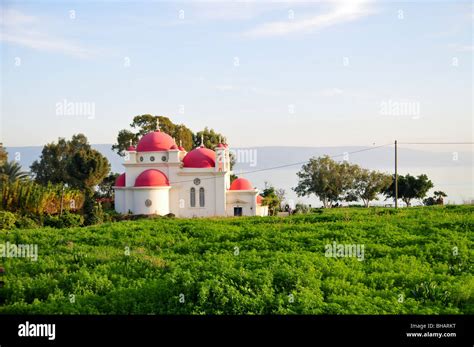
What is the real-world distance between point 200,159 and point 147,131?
26.9 ft

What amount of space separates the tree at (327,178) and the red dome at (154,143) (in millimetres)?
8088

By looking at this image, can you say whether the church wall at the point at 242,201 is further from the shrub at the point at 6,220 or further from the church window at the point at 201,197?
the shrub at the point at 6,220

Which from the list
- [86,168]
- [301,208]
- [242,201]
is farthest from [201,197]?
[86,168]

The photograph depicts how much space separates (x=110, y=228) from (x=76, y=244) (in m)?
2.33

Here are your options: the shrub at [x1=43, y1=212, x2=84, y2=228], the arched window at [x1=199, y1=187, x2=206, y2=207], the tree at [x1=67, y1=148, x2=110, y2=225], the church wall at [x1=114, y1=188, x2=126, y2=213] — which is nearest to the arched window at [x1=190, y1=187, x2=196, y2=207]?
the arched window at [x1=199, y1=187, x2=206, y2=207]

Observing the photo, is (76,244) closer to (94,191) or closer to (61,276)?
(61,276)

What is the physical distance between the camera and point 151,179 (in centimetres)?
2766

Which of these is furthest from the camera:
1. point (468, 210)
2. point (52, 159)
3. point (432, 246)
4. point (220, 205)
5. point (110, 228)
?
point (52, 159)

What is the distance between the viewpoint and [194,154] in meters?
29.5

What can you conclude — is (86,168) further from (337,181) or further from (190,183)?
(337,181)

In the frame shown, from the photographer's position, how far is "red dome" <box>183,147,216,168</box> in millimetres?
29039
